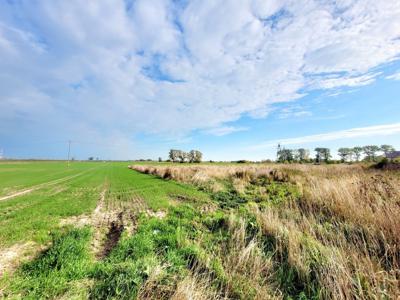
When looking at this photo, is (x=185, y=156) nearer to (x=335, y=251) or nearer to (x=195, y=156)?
(x=195, y=156)

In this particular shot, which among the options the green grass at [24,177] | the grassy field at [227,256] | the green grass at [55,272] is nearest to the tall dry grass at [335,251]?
the grassy field at [227,256]

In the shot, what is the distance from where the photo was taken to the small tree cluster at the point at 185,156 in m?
132

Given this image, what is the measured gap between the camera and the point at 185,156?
13838 cm

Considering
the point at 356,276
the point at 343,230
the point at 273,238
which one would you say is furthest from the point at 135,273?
the point at 343,230

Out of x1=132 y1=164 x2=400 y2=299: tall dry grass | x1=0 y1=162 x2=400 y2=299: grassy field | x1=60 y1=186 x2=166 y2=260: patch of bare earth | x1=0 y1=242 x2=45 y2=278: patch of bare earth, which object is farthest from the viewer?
x1=60 y1=186 x2=166 y2=260: patch of bare earth

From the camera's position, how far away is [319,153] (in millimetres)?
101375

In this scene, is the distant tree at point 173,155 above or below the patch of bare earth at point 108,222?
above

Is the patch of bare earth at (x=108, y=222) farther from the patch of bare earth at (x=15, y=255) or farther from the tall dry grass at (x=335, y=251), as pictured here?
the tall dry grass at (x=335, y=251)

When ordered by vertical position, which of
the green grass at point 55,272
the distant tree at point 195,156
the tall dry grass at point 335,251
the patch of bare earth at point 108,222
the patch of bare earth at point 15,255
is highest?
the distant tree at point 195,156

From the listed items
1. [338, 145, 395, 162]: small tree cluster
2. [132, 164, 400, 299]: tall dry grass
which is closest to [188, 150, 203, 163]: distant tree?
[338, 145, 395, 162]: small tree cluster

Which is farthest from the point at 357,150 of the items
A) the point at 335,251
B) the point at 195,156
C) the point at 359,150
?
the point at 335,251

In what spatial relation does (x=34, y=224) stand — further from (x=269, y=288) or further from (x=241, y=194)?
(x=241, y=194)

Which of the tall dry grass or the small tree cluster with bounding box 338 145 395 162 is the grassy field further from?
the small tree cluster with bounding box 338 145 395 162

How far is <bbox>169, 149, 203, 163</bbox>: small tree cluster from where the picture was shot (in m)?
132
